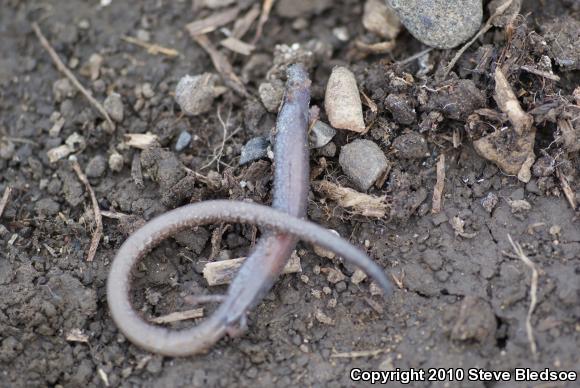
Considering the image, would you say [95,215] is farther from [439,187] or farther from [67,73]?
[439,187]

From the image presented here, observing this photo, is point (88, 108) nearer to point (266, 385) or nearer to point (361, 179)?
point (361, 179)

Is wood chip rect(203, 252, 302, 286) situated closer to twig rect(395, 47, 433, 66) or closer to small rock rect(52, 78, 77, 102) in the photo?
twig rect(395, 47, 433, 66)

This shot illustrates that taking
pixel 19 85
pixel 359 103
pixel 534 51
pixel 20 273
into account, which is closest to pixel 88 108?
pixel 19 85

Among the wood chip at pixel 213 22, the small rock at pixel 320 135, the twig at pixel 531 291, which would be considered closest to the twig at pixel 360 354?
the twig at pixel 531 291

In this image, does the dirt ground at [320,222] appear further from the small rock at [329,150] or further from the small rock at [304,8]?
the small rock at [304,8]

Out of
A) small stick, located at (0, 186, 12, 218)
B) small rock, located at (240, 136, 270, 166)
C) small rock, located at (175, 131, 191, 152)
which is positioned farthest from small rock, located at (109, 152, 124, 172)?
small rock, located at (240, 136, 270, 166)

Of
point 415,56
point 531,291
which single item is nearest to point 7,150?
point 415,56
